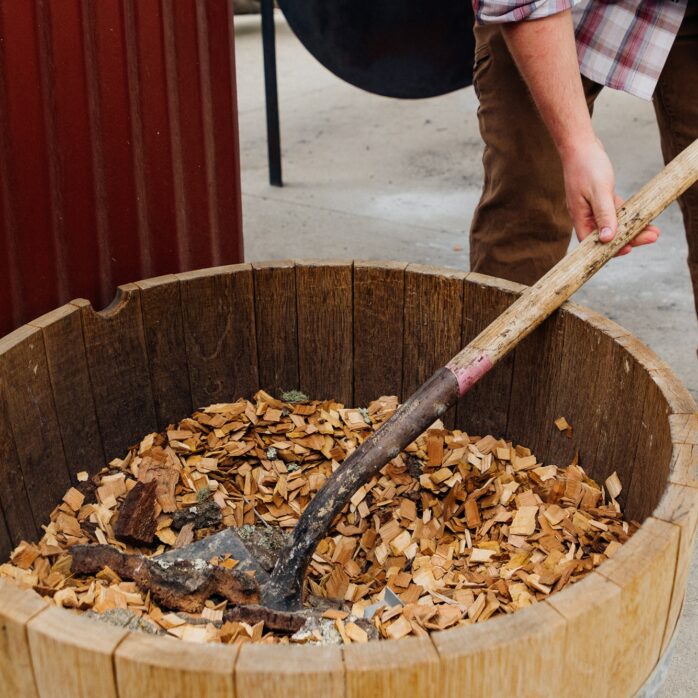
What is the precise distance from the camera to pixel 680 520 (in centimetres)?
127

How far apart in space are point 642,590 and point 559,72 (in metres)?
1.09

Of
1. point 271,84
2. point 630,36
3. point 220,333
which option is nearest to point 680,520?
point 220,333

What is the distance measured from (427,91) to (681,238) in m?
1.32

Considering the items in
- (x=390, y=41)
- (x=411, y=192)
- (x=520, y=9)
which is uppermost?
(x=520, y=9)

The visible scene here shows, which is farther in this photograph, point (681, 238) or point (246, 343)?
point (681, 238)

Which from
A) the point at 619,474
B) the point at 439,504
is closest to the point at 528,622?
the point at 619,474

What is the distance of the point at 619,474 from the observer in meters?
1.85

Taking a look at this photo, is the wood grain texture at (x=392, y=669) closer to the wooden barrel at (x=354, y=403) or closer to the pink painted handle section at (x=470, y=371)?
the wooden barrel at (x=354, y=403)

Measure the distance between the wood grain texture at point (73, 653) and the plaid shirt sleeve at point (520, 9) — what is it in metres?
1.36

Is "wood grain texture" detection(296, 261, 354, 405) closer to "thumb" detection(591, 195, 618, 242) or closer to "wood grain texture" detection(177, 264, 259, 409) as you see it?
"wood grain texture" detection(177, 264, 259, 409)

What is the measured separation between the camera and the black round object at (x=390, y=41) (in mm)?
→ 3670

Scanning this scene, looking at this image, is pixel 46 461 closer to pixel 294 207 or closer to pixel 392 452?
pixel 392 452

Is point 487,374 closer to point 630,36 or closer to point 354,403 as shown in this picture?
point 354,403

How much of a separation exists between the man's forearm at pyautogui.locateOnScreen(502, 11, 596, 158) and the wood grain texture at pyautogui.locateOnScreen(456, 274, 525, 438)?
33cm
